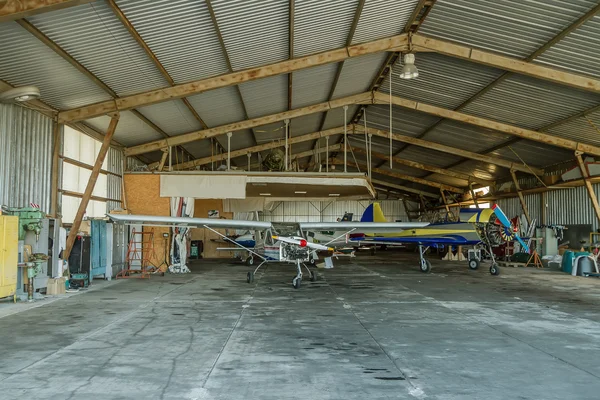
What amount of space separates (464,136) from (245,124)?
9.52 metres

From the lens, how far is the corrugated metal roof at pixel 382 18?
36.3 ft

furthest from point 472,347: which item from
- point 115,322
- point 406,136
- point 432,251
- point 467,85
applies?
point 432,251

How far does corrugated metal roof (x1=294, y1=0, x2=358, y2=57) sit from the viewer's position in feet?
33.8

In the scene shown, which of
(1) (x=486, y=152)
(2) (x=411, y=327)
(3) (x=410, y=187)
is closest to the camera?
(2) (x=411, y=327)

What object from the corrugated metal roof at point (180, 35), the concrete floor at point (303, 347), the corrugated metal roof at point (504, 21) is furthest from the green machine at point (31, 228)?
the corrugated metal roof at point (504, 21)

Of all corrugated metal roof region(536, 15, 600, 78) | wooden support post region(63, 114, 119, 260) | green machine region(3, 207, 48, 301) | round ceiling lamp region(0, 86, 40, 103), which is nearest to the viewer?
round ceiling lamp region(0, 86, 40, 103)

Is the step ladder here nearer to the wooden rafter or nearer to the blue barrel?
the wooden rafter

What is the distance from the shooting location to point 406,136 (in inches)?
889

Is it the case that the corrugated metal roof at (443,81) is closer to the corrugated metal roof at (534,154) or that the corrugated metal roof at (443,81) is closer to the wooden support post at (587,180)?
the wooden support post at (587,180)

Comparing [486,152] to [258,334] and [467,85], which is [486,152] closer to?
[467,85]

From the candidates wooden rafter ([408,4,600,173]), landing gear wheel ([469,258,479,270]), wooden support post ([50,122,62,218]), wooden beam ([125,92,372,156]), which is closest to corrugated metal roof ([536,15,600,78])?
wooden rafter ([408,4,600,173])

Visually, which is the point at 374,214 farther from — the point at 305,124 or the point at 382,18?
the point at 382,18

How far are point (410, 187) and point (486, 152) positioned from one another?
55.7 feet

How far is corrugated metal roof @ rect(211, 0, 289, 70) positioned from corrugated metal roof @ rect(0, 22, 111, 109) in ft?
11.3
